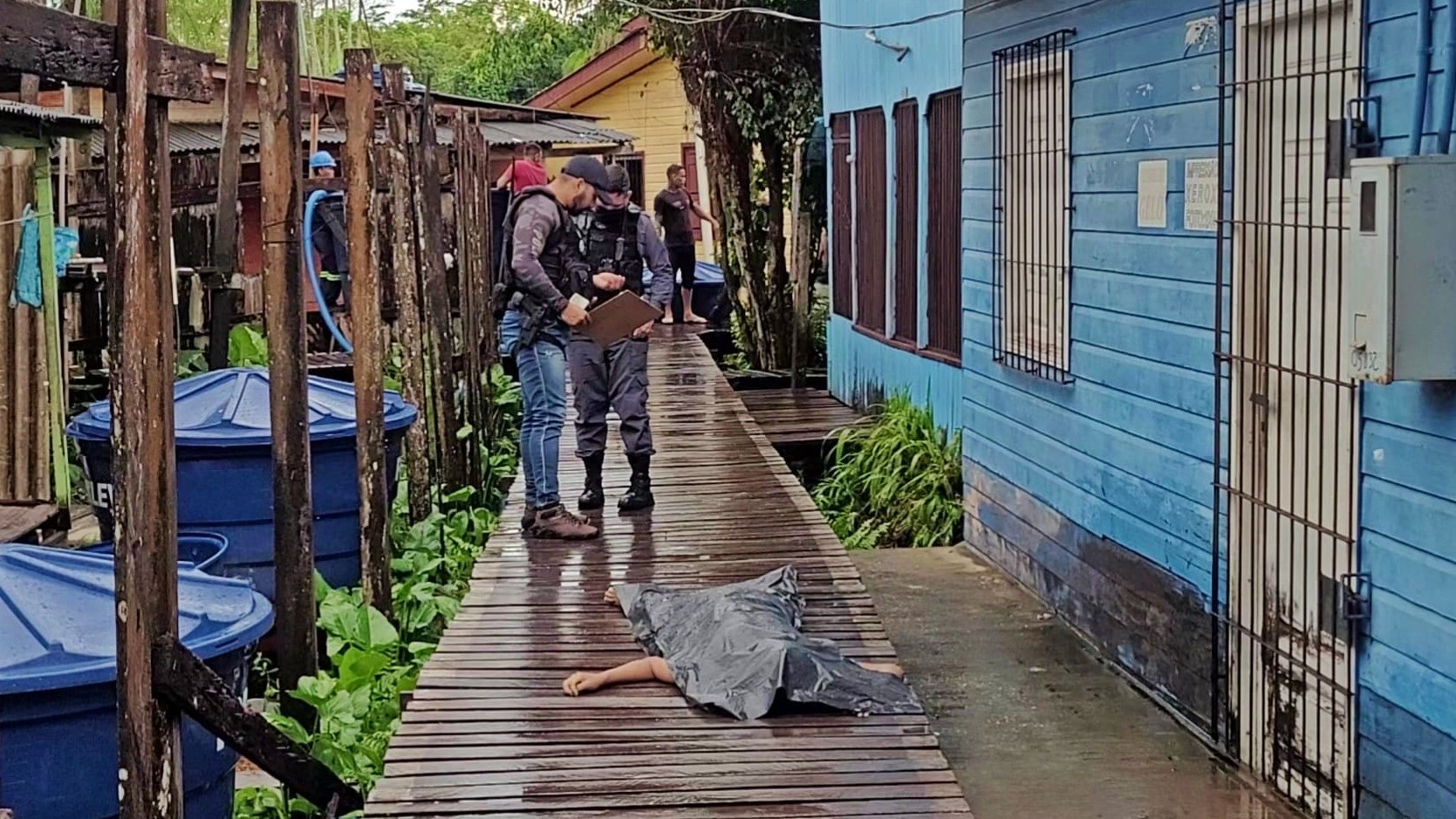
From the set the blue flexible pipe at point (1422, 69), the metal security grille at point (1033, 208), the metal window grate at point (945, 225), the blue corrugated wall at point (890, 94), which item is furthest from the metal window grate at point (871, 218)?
the blue flexible pipe at point (1422, 69)

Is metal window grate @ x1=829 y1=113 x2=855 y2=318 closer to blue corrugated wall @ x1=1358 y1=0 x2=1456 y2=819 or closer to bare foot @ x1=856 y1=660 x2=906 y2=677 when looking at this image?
bare foot @ x1=856 y1=660 x2=906 y2=677

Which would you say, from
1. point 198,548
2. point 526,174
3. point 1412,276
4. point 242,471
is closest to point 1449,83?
point 1412,276

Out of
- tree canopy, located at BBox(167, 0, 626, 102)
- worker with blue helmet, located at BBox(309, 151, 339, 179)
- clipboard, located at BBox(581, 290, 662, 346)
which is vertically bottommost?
clipboard, located at BBox(581, 290, 662, 346)

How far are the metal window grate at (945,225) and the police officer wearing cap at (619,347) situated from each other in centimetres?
329

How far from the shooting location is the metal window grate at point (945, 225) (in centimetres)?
1145

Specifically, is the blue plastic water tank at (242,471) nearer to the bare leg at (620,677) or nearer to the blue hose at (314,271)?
the bare leg at (620,677)

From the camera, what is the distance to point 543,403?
821cm

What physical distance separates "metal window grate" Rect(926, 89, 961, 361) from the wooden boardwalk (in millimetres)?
3335

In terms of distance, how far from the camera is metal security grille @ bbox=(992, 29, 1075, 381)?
27.4 feet

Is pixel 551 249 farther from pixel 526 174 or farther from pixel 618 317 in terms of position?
pixel 526 174

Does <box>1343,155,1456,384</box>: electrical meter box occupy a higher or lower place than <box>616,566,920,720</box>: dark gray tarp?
higher

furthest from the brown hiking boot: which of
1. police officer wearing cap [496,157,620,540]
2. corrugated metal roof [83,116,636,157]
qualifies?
corrugated metal roof [83,116,636,157]

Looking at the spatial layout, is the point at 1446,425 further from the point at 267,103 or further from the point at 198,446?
the point at 198,446

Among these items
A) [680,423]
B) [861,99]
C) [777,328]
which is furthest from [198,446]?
[777,328]
